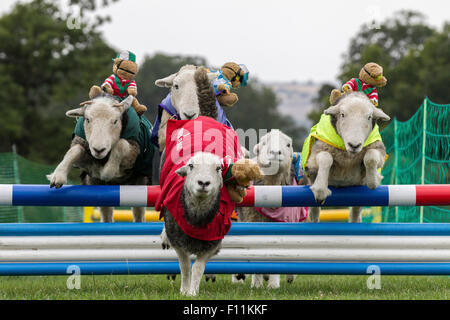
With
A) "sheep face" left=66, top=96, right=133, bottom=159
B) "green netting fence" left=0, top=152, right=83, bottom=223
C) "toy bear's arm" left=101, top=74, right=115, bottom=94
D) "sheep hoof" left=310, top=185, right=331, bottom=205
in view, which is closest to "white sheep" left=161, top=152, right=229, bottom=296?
"sheep face" left=66, top=96, right=133, bottom=159

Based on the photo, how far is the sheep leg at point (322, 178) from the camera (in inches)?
229

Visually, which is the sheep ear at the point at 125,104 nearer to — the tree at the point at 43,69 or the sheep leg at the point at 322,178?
the sheep leg at the point at 322,178

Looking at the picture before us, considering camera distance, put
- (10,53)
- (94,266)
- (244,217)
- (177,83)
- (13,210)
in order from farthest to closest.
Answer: (10,53), (13,210), (244,217), (177,83), (94,266)

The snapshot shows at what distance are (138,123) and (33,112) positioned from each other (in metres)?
Result: 34.6

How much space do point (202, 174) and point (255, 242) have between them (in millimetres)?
1459

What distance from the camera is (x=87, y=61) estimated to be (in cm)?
3809

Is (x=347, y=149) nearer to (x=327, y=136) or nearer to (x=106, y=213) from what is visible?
(x=327, y=136)

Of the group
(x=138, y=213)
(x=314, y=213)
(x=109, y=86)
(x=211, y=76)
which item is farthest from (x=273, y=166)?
(x=109, y=86)

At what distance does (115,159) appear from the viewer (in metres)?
6.30

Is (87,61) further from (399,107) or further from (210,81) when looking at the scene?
(210,81)

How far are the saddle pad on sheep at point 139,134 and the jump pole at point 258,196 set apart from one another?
0.62 m

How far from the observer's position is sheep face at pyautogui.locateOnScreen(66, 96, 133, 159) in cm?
596

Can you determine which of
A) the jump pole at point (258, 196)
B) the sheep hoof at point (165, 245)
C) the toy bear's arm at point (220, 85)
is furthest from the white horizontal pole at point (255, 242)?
the toy bear's arm at point (220, 85)
